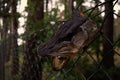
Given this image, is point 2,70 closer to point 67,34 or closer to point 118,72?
point 67,34

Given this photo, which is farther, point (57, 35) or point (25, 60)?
point (25, 60)

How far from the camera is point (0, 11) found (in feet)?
39.7

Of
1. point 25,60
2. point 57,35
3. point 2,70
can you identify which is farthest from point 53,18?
point 57,35

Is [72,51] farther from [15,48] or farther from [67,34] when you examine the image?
[15,48]

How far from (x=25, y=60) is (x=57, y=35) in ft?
8.08

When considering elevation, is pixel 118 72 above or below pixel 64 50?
below

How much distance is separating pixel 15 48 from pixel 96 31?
3526 mm

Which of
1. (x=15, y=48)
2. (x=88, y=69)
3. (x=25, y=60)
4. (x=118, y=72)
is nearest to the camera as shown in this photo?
(x=25, y=60)

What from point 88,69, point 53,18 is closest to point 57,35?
point 53,18

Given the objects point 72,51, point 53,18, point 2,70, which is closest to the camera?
point 72,51

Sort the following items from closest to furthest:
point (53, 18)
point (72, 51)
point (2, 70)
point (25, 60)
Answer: point (72, 51)
point (25, 60)
point (2, 70)
point (53, 18)

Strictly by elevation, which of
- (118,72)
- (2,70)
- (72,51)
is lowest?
(118,72)

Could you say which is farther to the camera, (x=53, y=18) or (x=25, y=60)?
(x=53, y=18)

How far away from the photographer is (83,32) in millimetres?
1567
